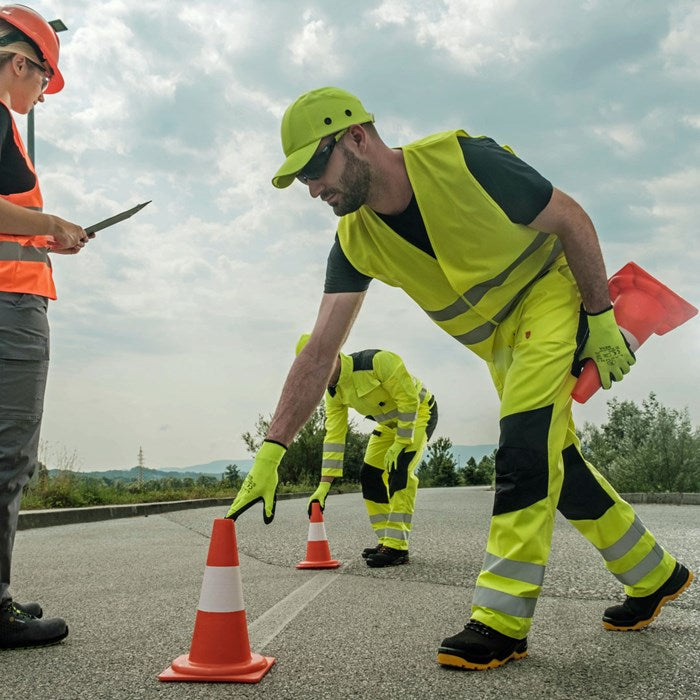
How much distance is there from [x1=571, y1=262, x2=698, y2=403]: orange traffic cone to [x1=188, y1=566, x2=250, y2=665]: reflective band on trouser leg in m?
1.88

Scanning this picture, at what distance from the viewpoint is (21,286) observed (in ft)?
10.7

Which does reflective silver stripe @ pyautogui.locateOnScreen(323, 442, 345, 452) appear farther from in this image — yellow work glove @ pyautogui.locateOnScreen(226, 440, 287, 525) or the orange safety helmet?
the orange safety helmet

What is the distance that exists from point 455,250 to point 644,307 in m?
0.91

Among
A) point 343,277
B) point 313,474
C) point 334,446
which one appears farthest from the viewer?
point 313,474

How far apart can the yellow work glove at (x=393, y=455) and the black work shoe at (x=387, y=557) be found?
0.70m

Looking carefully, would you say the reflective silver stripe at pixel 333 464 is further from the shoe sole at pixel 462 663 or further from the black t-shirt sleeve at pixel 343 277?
the shoe sole at pixel 462 663

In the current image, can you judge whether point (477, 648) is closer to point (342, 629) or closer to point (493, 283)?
point (342, 629)

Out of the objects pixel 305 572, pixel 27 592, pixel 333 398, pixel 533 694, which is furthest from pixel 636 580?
pixel 333 398

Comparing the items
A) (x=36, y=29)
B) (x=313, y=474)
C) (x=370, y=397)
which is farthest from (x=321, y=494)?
(x=313, y=474)

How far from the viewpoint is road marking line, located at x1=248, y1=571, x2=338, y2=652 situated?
325cm

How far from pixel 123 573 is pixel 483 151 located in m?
3.86

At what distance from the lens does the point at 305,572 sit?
5344 millimetres

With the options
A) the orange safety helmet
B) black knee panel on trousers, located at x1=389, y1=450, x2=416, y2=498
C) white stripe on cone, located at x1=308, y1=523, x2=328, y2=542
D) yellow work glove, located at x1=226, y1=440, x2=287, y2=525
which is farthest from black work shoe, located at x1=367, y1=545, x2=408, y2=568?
the orange safety helmet

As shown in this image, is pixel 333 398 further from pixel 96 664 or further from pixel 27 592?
pixel 96 664
